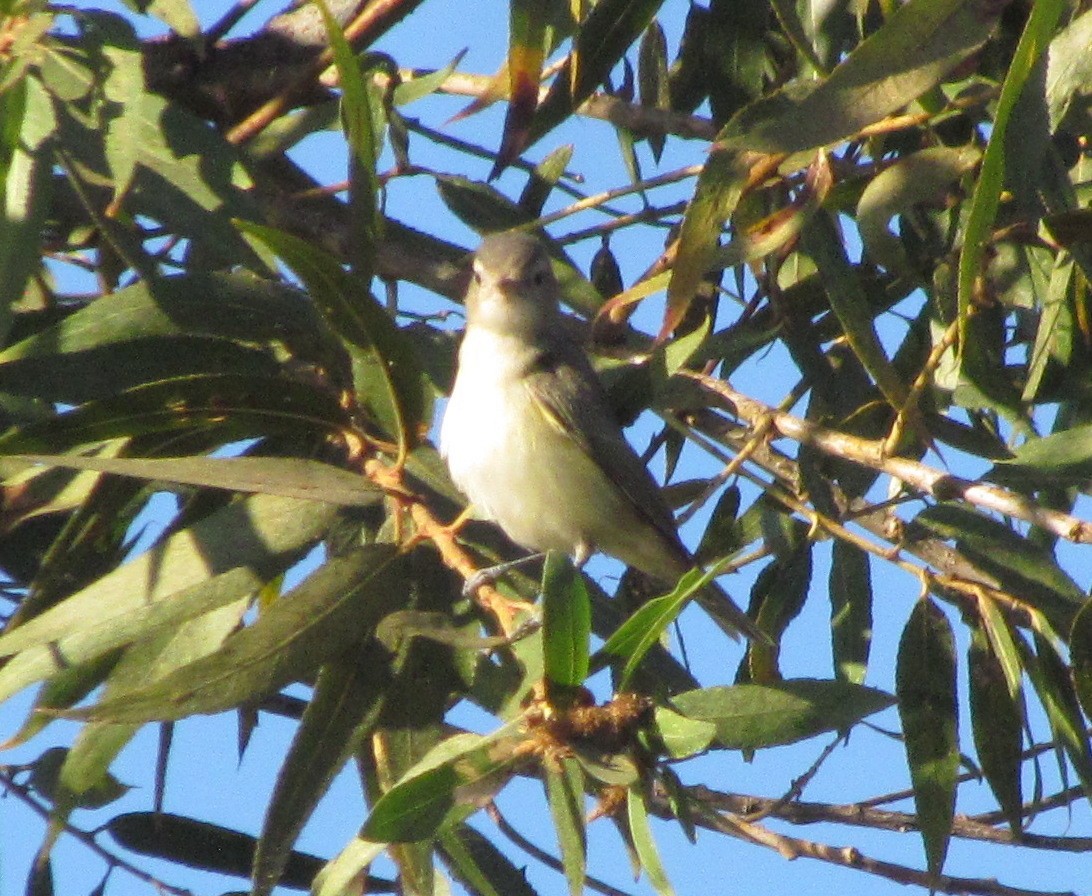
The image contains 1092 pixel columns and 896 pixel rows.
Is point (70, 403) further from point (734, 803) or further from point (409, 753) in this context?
point (734, 803)

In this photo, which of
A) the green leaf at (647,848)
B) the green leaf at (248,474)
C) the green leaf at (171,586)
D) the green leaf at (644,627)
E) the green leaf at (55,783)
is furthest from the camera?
the green leaf at (55,783)

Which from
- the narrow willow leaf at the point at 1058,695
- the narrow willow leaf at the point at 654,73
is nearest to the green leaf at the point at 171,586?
the narrow willow leaf at the point at 1058,695

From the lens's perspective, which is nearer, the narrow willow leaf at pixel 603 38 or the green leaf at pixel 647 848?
the green leaf at pixel 647 848

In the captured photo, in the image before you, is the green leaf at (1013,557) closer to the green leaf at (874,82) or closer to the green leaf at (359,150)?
the green leaf at (874,82)

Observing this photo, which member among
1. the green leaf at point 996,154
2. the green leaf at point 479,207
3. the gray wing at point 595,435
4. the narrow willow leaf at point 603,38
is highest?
the green leaf at point 479,207

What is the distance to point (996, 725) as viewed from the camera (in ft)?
9.26

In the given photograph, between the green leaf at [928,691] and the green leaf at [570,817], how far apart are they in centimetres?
77

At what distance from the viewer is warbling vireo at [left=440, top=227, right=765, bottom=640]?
347cm

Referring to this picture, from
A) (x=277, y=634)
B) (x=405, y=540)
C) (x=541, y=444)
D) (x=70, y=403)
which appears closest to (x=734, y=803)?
(x=541, y=444)

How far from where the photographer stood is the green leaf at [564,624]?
202cm

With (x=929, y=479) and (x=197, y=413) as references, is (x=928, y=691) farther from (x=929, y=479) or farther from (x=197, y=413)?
(x=197, y=413)

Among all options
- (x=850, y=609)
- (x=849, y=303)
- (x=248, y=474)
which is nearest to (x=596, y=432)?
(x=850, y=609)

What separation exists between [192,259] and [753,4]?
4.18 feet

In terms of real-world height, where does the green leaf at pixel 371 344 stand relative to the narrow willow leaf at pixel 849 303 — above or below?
below
